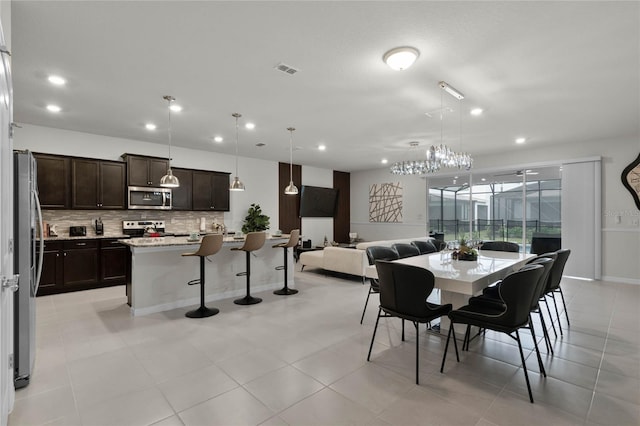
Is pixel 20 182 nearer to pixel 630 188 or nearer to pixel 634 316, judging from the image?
pixel 634 316

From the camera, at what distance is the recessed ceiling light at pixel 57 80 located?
348 cm

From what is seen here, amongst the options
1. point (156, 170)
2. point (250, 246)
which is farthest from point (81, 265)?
point (250, 246)

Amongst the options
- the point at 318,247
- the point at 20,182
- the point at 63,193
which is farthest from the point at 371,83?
the point at 318,247

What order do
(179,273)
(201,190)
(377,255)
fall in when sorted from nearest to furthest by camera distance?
(377,255)
(179,273)
(201,190)

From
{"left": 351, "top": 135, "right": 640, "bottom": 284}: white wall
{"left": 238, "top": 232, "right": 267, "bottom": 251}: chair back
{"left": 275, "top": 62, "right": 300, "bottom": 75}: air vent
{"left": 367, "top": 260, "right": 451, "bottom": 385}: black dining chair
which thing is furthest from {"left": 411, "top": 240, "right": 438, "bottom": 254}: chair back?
{"left": 351, "top": 135, "right": 640, "bottom": 284}: white wall

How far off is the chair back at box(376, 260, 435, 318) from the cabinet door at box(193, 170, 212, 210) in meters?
5.27

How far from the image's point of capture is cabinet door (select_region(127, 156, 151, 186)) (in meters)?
5.96

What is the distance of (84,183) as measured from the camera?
18.2 feet

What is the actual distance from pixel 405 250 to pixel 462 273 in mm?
1550

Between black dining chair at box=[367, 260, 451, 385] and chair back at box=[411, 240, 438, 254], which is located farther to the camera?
chair back at box=[411, 240, 438, 254]

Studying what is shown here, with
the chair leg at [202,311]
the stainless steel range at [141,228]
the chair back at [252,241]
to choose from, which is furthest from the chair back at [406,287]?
the stainless steel range at [141,228]

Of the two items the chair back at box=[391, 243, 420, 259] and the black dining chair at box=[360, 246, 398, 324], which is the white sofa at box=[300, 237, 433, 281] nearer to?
the chair back at box=[391, 243, 420, 259]

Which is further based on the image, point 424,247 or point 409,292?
point 424,247

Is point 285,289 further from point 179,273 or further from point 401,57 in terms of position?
point 401,57
